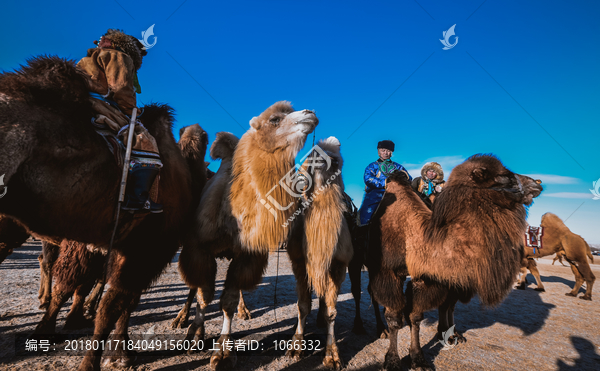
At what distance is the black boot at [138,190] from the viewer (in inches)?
95.1

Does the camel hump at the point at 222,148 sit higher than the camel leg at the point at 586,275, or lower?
higher

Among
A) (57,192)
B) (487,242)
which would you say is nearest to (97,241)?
(57,192)

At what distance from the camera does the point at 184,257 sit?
11.2 feet

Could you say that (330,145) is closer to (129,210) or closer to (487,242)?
(487,242)

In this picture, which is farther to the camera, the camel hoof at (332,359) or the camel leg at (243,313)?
the camel leg at (243,313)

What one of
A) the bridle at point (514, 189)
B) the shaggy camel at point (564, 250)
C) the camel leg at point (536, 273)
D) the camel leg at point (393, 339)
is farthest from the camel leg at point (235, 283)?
the camel leg at point (536, 273)

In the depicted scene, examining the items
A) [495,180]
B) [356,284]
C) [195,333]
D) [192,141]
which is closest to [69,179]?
[192,141]

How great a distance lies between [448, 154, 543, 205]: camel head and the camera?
3004 millimetres

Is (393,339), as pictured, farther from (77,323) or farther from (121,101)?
(77,323)

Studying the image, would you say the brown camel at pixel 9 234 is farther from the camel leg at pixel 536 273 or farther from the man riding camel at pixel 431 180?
the camel leg at pixel 536 273

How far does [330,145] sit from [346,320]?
3.58 m

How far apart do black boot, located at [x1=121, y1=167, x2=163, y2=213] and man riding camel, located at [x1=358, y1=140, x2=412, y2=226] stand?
3.30 metres

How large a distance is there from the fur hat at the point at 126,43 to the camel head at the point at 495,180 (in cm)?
401

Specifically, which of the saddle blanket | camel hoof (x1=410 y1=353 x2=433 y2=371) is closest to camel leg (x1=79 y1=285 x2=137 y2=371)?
camel hoof (x1=410 y1=353 x2=433 y2=371)
